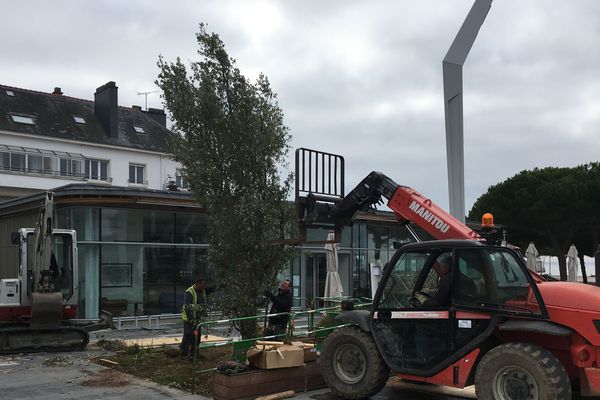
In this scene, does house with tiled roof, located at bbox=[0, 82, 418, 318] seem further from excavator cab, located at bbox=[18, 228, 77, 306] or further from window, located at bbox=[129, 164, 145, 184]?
excavator cab, located at bbox=[18, 228, 77, 306]

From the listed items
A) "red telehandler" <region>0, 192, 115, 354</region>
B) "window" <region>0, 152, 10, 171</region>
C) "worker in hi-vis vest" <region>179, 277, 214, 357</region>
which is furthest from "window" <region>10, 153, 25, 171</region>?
"worker in hi-vis vest" <region>179, 277, 214, 357</region>

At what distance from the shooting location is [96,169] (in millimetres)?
36250

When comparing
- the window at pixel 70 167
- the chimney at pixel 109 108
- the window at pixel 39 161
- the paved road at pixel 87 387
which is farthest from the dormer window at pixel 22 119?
the paved road at pixel 87 387

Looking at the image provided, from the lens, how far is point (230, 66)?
10.2 m

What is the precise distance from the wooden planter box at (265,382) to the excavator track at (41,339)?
6583 mm

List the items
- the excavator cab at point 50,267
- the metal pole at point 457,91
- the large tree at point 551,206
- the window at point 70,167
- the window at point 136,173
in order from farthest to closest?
the window at point 136,173
the window at point 70,167
the large tree at point 551,206
the excavator cab at point 50,267
the metal pole at point 457,91

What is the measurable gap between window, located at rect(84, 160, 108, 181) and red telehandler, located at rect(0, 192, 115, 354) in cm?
2243

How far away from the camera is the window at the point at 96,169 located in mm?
35969

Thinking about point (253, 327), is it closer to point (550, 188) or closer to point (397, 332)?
point (397, 332)

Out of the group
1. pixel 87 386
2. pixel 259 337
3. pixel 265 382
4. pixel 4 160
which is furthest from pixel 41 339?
pixel 4 160

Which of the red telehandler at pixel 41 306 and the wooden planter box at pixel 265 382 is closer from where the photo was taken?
the wooden planter box at pixel 265 382

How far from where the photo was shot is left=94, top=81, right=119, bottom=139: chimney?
37.2m

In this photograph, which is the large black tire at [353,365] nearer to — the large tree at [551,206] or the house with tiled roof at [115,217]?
the house with tiled roof at [115,217]

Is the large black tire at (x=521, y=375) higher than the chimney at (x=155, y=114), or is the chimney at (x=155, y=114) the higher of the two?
the chimney at (x=155, y=114)
